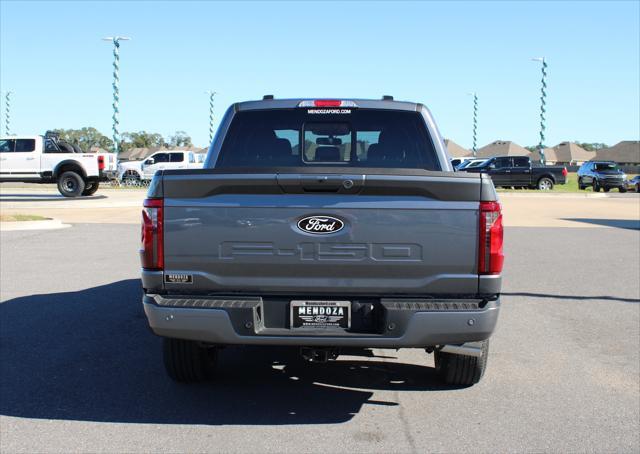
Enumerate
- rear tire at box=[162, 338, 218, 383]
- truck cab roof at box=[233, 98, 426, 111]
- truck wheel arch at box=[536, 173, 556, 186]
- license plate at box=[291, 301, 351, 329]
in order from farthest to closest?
truck wheel arch at box=[536, 173, 556, 186]
truck cab roof at box=[233, 98, 426, 111]
rear tire at box=[162, 338, 218, 383]
license plate at box=[291, 301, 351, 329]

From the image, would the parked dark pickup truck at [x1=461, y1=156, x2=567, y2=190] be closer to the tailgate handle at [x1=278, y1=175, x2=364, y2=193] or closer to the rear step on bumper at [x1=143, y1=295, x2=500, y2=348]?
the rear step on bumper at [x1=143, y1=295, x2=500, y2=348]

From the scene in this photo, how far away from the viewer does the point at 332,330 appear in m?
4.21

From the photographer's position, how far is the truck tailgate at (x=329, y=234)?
13.5 feet

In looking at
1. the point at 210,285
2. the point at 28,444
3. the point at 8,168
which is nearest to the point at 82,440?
the point at 28,444

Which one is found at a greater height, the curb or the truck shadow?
the curb

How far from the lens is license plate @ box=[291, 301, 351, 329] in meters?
4.21

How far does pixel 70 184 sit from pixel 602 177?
2981cm

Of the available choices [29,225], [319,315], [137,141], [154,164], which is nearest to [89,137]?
[137,141]

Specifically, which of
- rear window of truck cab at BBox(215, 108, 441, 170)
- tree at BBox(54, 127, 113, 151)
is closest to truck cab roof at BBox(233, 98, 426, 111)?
rear window of truck cab at BBox(215, 108, 441, 170)

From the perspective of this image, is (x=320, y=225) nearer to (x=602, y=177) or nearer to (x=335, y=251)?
(x=335, y=251)

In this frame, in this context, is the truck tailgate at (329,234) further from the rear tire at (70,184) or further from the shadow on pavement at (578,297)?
the rear tire at (70,184)

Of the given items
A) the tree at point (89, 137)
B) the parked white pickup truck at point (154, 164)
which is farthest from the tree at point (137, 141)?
the parked white pickup truck at point (154, 164)

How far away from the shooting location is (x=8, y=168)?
26938mm

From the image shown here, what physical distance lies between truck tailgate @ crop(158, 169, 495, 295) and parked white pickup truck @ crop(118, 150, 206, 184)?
110 ft
